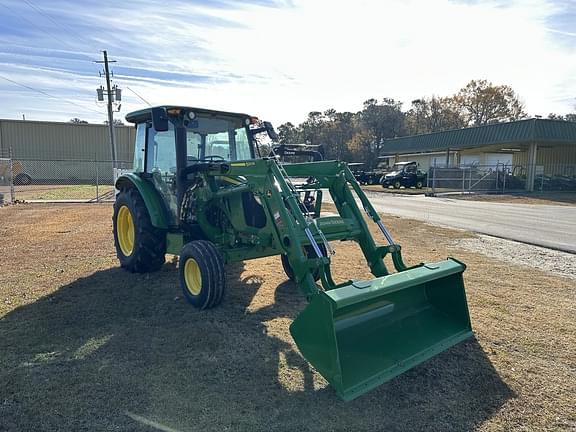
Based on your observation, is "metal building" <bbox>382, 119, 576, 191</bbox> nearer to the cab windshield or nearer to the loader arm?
the cab windshield

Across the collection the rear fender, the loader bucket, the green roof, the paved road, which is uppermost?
the green roof

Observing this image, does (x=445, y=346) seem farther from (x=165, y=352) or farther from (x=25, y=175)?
(x=25, y=175)

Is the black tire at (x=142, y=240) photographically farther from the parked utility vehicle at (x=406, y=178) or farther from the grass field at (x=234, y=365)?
the parked utility vehicle at (x=406, y=178)

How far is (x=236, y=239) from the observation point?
5410mm

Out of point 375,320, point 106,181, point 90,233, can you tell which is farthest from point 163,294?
point 106,181

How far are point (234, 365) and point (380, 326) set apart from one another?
51.9 inches

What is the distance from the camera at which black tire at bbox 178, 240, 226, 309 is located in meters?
4.71

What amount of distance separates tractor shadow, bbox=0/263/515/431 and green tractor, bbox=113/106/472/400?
0.22 meters

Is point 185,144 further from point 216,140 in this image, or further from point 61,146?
point 61,146

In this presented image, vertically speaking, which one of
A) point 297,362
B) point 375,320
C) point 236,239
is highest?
point 236,239

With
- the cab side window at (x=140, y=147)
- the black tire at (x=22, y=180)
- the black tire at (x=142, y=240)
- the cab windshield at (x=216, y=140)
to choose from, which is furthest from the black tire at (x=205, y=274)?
the black tire at (x=22, y=180)

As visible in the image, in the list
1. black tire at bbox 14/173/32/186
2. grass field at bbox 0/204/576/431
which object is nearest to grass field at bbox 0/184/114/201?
black tire at bbox 14/173/32/186

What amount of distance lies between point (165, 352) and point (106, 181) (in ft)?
119

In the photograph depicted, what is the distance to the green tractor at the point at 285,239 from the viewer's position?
11.1 feet
